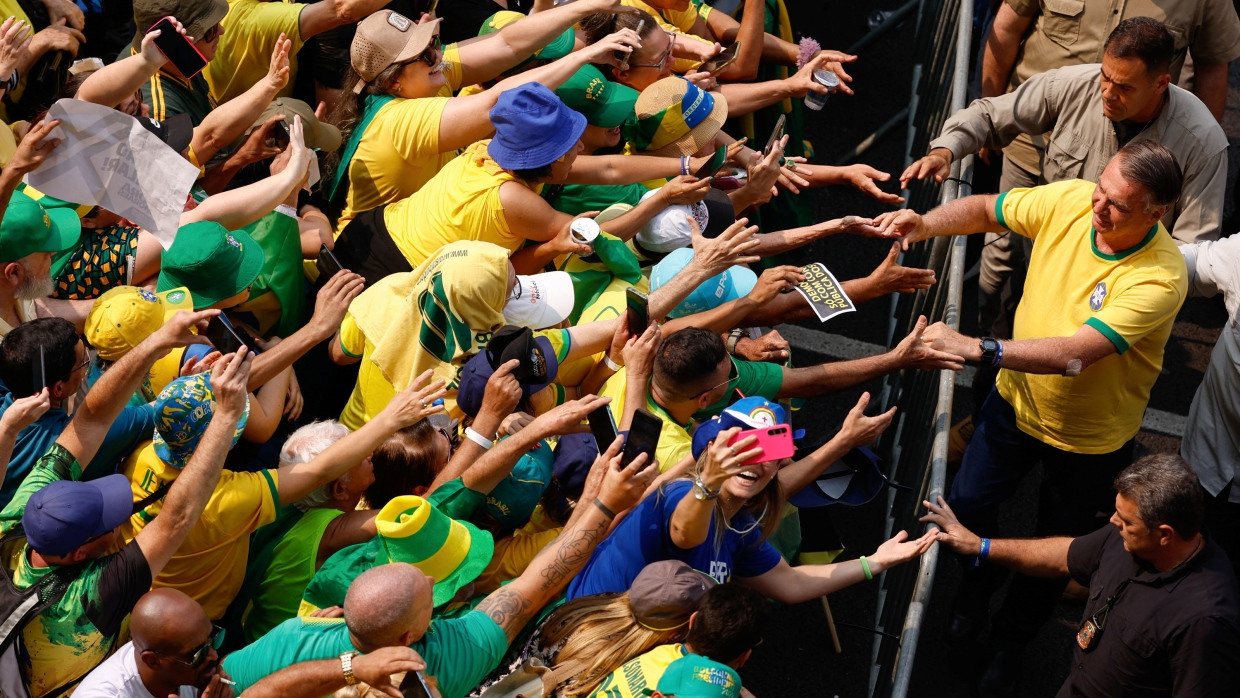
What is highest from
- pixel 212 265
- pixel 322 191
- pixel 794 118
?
pixel 212 265

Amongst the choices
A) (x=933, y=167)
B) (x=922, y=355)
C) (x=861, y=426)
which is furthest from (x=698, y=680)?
(x=933, y=167)

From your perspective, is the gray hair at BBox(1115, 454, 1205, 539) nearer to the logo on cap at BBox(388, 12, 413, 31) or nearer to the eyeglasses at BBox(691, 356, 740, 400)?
the eyeglasses at BBox(691, 356, 740, 400)

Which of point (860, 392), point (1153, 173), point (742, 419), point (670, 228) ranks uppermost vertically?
point (1153, 173)

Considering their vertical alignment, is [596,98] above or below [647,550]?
above

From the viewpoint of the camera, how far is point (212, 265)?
4348 mm

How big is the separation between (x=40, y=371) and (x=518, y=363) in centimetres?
153

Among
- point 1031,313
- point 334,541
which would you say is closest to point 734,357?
point 1031,313

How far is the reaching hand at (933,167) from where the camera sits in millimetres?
5078

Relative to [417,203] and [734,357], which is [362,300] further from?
[734,357]

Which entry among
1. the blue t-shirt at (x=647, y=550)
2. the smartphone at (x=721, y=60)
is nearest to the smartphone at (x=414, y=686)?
the blue t-shirt at (x=647, y=550)

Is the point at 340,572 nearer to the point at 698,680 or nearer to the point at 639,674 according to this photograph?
the point at 639,674

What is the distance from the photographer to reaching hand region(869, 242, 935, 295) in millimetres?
4910

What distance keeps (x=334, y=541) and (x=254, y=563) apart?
0.33m

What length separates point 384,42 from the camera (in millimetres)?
5316
